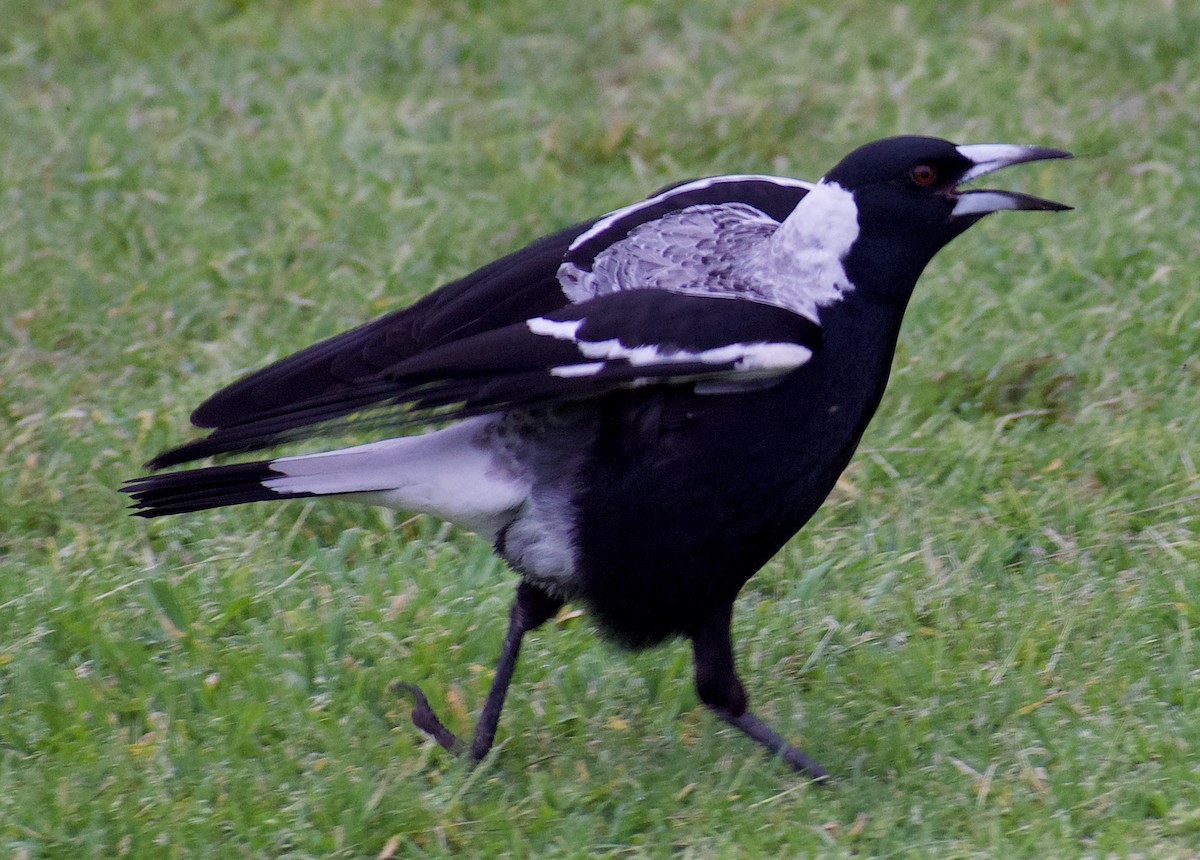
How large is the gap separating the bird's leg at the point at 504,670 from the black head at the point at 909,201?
2.66ft

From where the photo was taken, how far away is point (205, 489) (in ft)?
9.21

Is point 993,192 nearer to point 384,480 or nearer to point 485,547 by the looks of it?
point 384,480

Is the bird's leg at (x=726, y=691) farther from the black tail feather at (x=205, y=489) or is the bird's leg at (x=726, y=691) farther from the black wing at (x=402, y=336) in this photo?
the black tail feather at (x=205, y=489)

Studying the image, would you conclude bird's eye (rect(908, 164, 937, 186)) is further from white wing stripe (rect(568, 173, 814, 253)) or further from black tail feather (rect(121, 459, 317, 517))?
black tail feather (rect(121, 459, 317, 517))

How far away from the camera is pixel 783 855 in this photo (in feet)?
8.82

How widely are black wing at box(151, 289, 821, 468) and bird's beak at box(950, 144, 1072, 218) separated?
1.15 ft

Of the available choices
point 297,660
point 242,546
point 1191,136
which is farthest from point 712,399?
point 1191,136

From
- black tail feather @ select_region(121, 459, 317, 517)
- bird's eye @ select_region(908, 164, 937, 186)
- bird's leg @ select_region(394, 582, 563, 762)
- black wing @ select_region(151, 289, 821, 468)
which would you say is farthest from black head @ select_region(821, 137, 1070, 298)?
black tail feather @ select_region(121, 459, 317, 517)

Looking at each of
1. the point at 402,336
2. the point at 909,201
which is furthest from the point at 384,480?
→ the point at 909,201

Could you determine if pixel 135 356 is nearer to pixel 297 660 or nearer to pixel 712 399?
pixel 297 660

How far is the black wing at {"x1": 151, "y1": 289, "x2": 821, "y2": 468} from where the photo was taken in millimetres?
2611

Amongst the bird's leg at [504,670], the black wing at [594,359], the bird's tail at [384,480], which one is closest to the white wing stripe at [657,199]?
the black wing at [594,359]

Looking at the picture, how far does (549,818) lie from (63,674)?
978 mm

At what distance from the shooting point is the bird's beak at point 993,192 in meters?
2.78
